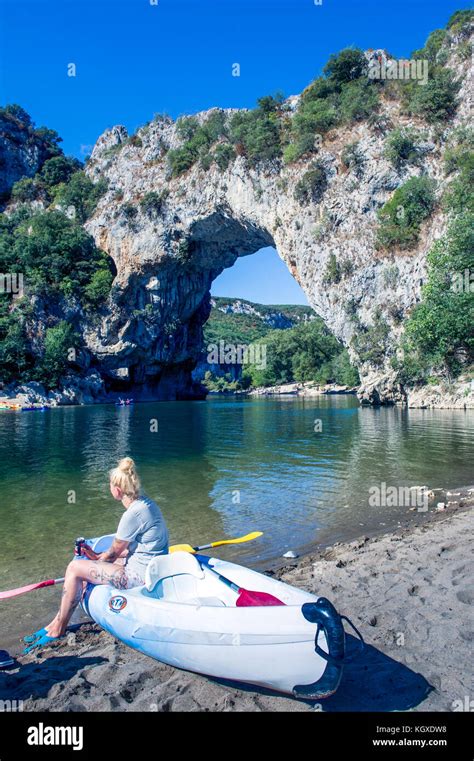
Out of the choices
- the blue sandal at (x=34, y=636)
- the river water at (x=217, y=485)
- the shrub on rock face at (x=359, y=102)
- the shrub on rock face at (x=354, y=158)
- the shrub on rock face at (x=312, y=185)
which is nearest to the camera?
the blue sandal at (x=34, y=636)

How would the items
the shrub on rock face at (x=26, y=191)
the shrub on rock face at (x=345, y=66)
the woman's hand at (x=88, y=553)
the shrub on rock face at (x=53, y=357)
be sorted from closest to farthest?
the woman's hand at (x=88, y=553), the shrub on rock face at (x=345, y=66), the shrub on rock face at (x=53, y=357), the shrub on rock face at (x=26, y=191)

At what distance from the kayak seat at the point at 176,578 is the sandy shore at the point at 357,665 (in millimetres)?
577

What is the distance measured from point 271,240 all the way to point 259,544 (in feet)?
160

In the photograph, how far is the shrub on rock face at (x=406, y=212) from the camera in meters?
38.0

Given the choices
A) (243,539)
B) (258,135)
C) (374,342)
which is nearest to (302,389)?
(374,342)

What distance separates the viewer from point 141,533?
498cm

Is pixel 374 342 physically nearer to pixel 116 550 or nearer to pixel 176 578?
pixel 116 550

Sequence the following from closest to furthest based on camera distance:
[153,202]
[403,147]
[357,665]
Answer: [357,665]
[403,147]
[153,202]

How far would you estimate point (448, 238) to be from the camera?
31797 millimetres

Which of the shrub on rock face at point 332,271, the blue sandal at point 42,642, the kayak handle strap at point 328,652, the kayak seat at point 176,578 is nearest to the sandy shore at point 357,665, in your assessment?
the blue sandal at point 42,642

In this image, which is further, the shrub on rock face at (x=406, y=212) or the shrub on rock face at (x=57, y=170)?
the shrub on rock face at (x=57, y=170)

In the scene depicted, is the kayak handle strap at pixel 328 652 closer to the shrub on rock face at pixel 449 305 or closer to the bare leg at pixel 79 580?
the bare leg at pixel 79 580

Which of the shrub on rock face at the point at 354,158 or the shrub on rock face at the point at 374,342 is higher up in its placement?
the shrub on rock face at the point at 354,158

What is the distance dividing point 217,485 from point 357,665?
8552 millimetres
